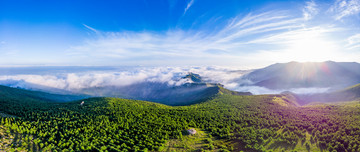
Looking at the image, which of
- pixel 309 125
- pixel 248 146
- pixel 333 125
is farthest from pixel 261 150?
pixel 333 125

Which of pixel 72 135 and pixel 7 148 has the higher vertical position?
pixel 7 148

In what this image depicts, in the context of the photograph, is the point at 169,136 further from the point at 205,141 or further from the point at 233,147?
the point at 233,147

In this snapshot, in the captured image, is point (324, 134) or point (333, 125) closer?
point (324, 134)

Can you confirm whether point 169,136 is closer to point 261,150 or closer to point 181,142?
point 181,142

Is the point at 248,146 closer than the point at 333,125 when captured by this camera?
Yes

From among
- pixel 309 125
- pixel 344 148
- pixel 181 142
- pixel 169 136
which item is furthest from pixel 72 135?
pixel 309 125

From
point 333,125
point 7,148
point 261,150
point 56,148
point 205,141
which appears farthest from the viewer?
point 333,125

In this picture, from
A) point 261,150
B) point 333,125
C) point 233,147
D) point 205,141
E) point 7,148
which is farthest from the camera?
point 333,125

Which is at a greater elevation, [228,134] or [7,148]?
[7,148]

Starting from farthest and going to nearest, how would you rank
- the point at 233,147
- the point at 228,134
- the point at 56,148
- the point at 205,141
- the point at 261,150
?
the point at 228,134, the point at 205,141, the point at 233,147, the point at 261,150, the point at 56,148
